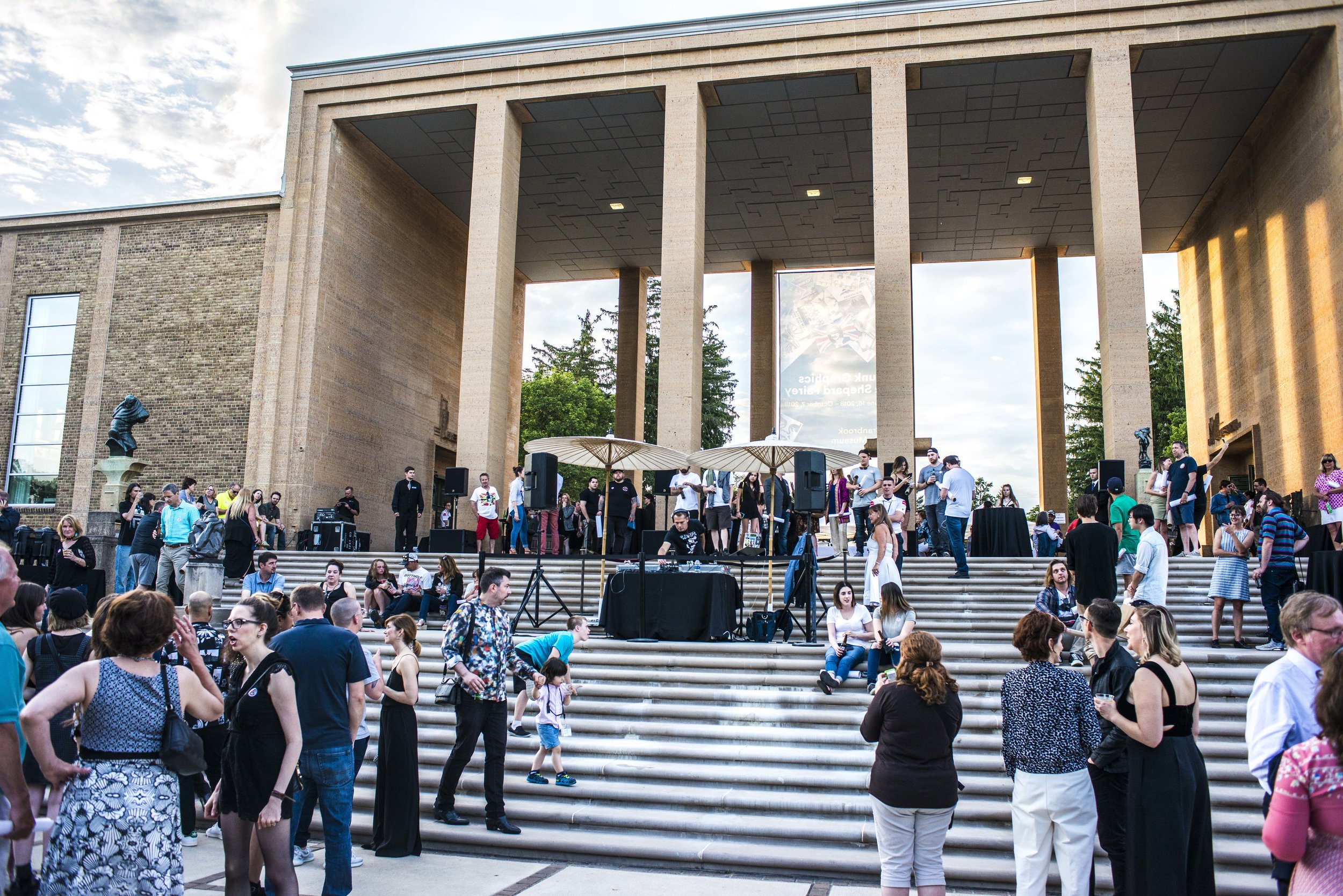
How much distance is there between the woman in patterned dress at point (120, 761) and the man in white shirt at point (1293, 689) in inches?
160

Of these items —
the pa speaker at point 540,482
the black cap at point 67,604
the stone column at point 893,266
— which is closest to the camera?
the black cap at point 67,604

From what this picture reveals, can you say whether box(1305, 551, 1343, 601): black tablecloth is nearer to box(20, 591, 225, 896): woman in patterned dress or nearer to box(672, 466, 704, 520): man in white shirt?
box(672, 466, 704, 520): man in white shirt

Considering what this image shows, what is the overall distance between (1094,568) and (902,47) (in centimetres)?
1358

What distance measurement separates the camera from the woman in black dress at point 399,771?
613cm

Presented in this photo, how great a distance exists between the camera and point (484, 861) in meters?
6.14

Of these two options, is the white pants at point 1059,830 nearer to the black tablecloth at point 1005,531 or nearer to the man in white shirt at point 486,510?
the black tablecloth at point 1005,531

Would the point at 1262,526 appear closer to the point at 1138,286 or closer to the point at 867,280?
the point at 1138,286

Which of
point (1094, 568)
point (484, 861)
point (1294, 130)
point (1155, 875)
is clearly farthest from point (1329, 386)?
point (484, 861)

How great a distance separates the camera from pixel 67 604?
16.6 feet

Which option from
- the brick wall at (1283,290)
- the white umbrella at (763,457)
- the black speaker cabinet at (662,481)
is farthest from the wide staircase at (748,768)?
the brick wall at (1283,290)

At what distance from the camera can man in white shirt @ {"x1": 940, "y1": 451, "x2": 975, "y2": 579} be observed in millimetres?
12906

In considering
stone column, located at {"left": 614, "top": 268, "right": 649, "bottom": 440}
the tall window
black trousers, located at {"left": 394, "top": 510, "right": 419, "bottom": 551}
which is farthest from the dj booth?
the tall window

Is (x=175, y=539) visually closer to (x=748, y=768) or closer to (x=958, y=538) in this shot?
(x=748, y=768)

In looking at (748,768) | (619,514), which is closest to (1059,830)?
(748,768)
